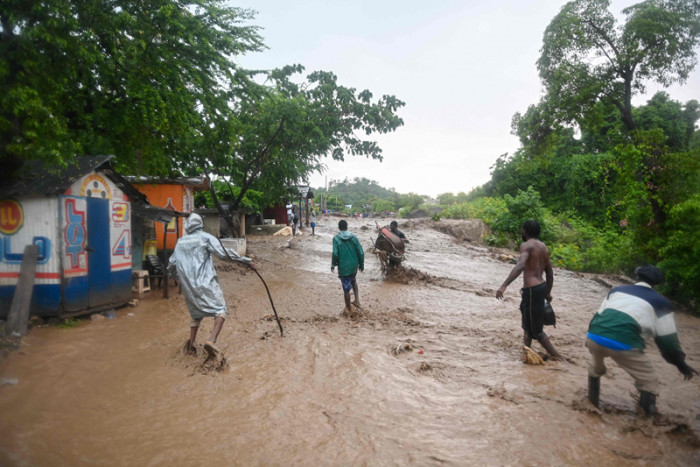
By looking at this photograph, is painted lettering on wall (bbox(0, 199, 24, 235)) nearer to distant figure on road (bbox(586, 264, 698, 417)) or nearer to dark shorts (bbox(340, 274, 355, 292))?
dark shorts (bbox(340, 274, 355, 292))

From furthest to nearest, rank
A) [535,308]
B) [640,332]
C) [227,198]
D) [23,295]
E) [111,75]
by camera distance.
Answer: [227,198]
[111,75]
[23,295]
[535,308]
[640,332]

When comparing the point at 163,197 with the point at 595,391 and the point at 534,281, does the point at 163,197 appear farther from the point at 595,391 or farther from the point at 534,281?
the point at 595,391

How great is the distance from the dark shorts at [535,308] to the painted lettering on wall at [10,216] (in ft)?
25.2

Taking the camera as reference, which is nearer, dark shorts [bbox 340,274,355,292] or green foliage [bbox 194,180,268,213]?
dark shorts [bbox 340,274,355,292]

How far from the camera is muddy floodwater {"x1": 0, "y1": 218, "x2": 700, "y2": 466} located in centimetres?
327

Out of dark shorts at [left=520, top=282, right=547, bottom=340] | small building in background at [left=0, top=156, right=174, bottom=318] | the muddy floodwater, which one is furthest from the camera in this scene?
small building in background at [left=0, top=156, right=174, bottom=318]

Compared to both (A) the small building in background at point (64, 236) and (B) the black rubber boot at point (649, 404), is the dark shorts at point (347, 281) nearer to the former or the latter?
(A) the small building in background at point (64, 236)

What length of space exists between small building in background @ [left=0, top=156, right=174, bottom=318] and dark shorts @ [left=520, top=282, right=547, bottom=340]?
7.03 metres

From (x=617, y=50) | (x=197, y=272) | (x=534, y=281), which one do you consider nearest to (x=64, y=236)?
(x=197, y=272)

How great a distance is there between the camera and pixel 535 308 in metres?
4.92

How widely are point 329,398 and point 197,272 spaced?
2283 millimetres

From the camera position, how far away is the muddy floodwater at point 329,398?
327cm

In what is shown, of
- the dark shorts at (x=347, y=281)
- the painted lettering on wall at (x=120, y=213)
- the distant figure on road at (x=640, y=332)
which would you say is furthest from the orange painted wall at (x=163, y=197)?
the distant figure on road at (x=640, y=332)

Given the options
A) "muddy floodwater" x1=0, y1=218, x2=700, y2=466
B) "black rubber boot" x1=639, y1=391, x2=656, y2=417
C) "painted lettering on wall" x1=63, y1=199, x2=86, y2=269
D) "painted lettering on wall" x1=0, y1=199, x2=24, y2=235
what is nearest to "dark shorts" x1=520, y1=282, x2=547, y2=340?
"muddy floodwater" x1=0, y1=218, x2=700, y2=466
